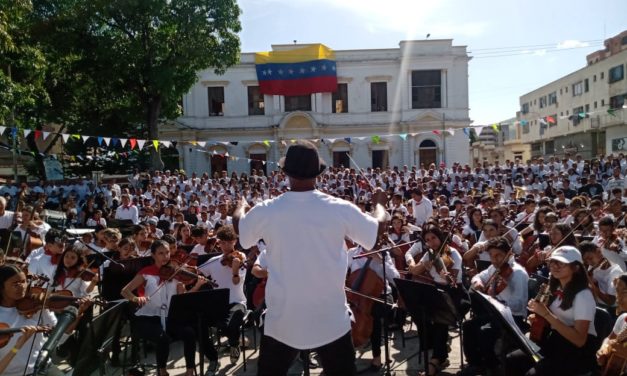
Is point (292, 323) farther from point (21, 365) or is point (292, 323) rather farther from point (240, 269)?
point (240, 269)

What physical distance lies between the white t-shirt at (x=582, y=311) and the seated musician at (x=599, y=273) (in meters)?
1.23

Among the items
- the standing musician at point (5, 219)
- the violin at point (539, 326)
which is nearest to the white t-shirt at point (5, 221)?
the standing musician at point (5, 219)

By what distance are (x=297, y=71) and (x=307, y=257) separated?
2925cm

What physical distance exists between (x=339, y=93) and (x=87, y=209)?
20.3 metres

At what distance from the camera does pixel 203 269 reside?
20.5ft

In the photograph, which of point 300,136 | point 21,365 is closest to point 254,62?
point 300,136

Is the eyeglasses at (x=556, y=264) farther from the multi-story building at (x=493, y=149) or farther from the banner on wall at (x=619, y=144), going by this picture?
the multi-story building at (x=493, y=149)

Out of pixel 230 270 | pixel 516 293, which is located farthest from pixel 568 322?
pixel 230 270

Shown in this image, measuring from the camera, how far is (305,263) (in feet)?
8.97

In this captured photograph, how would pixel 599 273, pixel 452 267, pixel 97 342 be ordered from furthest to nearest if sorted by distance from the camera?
pixel 452 267, pixel 599 273, pixel 97 342

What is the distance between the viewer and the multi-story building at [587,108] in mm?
38469

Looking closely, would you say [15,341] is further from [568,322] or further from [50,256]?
[568,322]

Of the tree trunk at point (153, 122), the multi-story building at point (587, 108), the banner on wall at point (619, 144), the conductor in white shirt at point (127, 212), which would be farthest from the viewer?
the multi-story building at point (587, 108)

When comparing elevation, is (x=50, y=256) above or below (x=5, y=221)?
below
